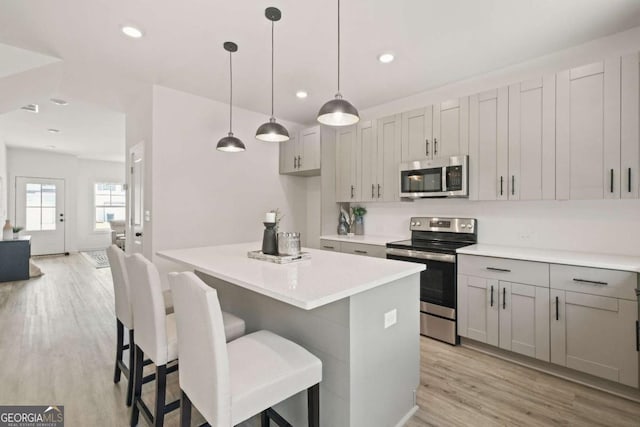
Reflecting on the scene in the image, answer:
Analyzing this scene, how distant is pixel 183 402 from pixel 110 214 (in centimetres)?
1003

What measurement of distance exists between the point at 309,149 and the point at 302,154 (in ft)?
0.49

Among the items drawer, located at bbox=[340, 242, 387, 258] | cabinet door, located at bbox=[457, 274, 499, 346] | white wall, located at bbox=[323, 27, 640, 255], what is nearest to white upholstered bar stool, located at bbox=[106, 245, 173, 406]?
drawer, located at bbox=[340, 242, 387, 258]

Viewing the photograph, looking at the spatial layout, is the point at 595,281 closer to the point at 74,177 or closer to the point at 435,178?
the point at 435,178

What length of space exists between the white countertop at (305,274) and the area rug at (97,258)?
5920 mm

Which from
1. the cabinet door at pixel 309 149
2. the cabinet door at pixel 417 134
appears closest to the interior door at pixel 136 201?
the cabinet door at pixel 309 149

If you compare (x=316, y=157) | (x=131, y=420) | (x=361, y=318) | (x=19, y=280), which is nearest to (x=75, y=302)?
(x=19, y=280)

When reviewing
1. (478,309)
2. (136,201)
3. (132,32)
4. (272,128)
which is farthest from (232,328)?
(136,201)

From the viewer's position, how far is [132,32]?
2.42 m

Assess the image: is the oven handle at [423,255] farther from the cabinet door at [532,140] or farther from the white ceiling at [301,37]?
the white ceiling at [301,37]

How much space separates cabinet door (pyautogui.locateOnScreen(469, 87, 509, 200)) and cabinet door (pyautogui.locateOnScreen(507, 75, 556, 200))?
6 cm

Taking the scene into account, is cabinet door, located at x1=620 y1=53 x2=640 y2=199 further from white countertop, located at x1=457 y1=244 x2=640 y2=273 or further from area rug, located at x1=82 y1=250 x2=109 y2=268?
area rug, located at x1=82 y1=250 x2=109 y2=268

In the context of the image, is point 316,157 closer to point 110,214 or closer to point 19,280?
point 19,280

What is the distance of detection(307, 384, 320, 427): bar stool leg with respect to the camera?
137 cm

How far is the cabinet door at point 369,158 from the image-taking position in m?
3.87
